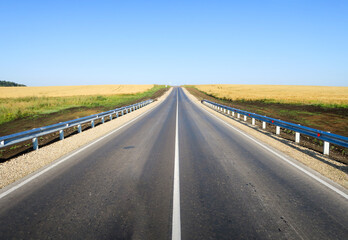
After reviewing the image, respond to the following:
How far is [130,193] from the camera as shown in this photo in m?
4.79

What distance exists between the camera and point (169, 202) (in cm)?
436

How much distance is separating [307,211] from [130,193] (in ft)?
11.3

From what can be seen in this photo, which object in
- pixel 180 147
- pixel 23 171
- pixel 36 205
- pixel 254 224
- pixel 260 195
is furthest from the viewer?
pixel 180 147

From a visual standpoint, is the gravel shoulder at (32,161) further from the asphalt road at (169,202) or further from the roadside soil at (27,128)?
the roadside soil at (27,128)

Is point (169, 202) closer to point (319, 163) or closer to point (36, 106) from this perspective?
point (319, 163)

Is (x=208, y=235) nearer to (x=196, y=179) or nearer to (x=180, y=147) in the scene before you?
(x=196, y=179)

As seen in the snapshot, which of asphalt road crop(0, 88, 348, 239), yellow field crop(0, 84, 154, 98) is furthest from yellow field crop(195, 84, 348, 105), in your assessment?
asphalt road crop(0, 88, 348, 239)

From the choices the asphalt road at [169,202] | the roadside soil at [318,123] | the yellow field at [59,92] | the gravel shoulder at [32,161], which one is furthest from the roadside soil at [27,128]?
the yellow field at [59,92]

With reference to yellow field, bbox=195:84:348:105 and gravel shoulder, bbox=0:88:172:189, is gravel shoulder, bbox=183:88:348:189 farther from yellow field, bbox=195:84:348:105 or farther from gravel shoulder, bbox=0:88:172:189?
yellow field, bbox=195:84:348:105

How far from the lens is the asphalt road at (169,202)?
3.50m

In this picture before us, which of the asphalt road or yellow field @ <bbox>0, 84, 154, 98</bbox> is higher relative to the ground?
yellow field @ <bbox>0, 84, 154, 98</bbox>

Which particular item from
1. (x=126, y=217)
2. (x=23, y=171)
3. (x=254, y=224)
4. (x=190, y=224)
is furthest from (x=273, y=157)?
(x=23, y=171)

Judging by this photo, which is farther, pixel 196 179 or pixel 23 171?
pixel 23 171

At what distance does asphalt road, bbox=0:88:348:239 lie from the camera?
11.5ft
